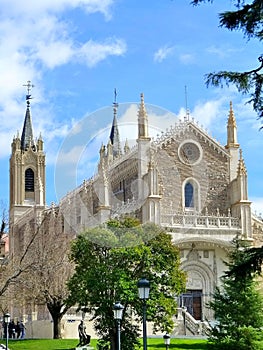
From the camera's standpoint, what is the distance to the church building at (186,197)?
59219 millimetres

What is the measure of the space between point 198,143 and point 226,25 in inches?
1942

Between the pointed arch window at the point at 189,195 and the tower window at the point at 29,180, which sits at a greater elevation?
the tower window at the point at 29,180

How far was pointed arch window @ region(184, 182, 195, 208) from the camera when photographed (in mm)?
63156

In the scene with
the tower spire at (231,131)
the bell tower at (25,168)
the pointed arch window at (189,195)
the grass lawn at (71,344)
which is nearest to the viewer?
the grass lawn at (71,344)

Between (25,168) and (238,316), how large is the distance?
59704 mm

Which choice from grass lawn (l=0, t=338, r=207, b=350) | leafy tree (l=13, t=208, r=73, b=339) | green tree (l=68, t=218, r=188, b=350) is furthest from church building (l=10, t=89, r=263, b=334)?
green tree (l=68, t=218, r=188, b=350)

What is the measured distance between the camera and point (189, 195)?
2501 inches

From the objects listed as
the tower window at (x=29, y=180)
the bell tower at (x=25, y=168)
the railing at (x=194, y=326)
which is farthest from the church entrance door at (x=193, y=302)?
the tower window at (x=29, y=180)

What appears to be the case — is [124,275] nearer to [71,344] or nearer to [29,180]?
[71,344]

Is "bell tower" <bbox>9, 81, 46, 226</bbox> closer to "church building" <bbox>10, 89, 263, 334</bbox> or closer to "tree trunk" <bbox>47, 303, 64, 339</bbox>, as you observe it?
"church building" <bbox>10, 89, 263, 334</bbox>

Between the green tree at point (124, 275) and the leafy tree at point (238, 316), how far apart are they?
2.18m

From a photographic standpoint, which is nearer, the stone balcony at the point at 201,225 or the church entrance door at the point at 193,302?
the stone balcony at the point at 201,225

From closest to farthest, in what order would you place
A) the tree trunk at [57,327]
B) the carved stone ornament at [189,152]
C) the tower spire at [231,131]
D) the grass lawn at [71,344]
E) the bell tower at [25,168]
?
the grass lawn at [71,344] → the tree trunk at [57,327] → the carved stone ornament at [189,152] → the tower spire at [231,131] → the bell tower at [25,168]

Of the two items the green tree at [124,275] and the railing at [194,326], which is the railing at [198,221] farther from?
the green tree at [124,275]
